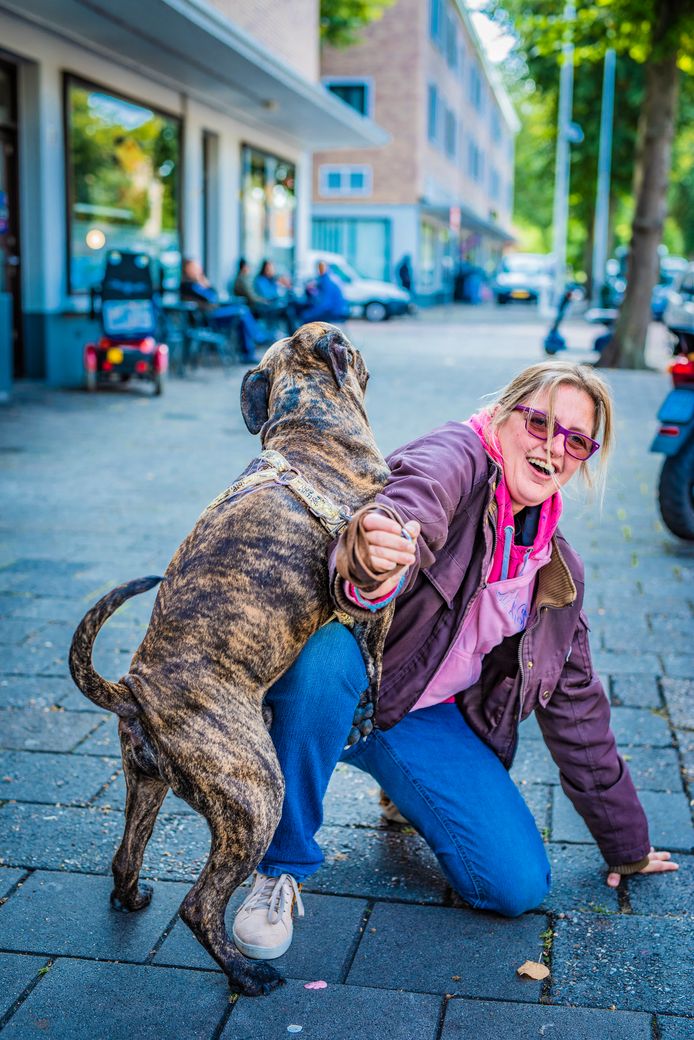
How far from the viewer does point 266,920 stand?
264 centimetres

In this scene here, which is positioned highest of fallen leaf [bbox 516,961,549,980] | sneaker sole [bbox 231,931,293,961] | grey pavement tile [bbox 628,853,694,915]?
sneaker sole [bbox 231,931,293,961]

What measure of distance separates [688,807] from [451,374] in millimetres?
12725

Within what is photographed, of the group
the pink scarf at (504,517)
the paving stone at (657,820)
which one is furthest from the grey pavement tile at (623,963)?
the pink scarf at (504,517)

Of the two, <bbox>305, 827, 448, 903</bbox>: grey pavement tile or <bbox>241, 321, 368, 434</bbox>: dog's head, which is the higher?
<bbox>241, 321, 368, 434</bbox>: dog's head

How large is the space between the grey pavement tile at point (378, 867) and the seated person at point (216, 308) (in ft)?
44.3

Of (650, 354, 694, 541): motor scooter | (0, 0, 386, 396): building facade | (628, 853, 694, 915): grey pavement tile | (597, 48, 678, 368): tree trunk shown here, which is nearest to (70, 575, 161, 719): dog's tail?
(628, 853, 694, 915): grey pavement tile

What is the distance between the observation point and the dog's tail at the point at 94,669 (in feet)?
7.82

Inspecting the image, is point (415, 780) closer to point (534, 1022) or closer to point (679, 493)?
point (534, 1022)

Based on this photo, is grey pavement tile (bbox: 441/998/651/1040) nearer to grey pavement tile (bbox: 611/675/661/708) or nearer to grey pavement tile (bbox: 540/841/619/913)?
grey pavement tile (bbox: 540/841/619/913)

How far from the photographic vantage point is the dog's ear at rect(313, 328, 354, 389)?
2590 millimetres

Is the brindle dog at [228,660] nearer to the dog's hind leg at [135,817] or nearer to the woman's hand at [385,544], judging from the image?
the dog's hind leg at [135,817]

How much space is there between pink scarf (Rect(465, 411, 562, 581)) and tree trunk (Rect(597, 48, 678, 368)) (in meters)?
15.1

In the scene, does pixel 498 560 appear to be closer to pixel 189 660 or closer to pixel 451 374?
pixel 189 660

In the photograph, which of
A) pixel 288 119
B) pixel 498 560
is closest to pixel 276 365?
pixel 498 560
